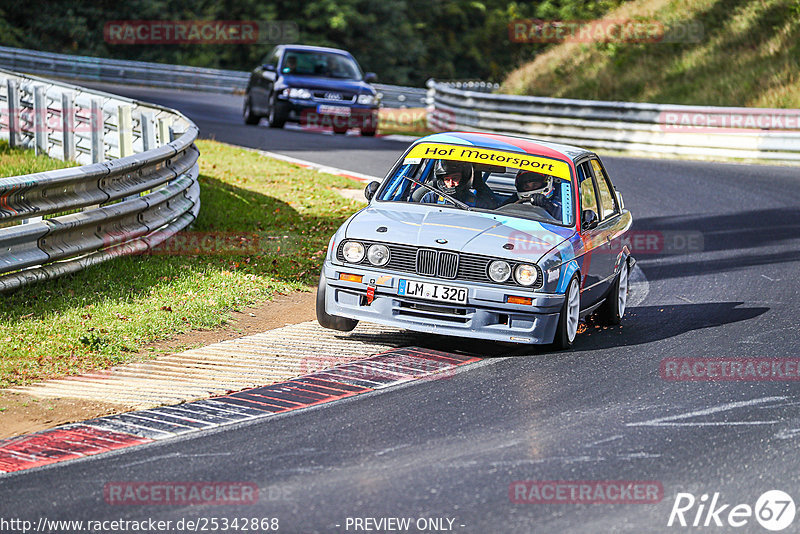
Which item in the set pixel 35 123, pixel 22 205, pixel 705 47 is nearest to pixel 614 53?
pixel 705 47

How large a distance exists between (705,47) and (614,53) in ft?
9.29

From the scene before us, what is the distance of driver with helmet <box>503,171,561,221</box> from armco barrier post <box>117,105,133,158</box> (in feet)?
22.4

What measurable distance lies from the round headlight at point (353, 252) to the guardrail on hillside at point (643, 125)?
15669 mm

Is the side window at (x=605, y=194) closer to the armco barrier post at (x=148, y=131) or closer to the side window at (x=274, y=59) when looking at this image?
the armco barrier post at (x=148, y=131)

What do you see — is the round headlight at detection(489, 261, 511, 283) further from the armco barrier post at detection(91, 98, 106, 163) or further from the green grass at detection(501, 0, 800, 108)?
the green grass at detection(501, 0, 800, 108)

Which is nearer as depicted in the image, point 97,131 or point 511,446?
point 511,446

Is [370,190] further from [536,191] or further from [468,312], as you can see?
[468,312]

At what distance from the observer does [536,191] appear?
9133mm

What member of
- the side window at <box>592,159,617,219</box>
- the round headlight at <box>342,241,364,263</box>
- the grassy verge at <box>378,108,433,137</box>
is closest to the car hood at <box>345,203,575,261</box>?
the round headlight at <box>342,241,364,263</box>

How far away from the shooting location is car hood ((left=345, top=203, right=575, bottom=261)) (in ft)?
26.6

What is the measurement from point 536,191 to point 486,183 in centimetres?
46

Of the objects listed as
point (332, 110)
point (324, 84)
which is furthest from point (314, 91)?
point (332, 110)

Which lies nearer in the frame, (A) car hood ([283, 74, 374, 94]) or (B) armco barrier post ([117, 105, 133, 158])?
(B) armco barrier post ([117, 105, 133, 158])

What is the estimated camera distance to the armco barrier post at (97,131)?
14.6 meters
